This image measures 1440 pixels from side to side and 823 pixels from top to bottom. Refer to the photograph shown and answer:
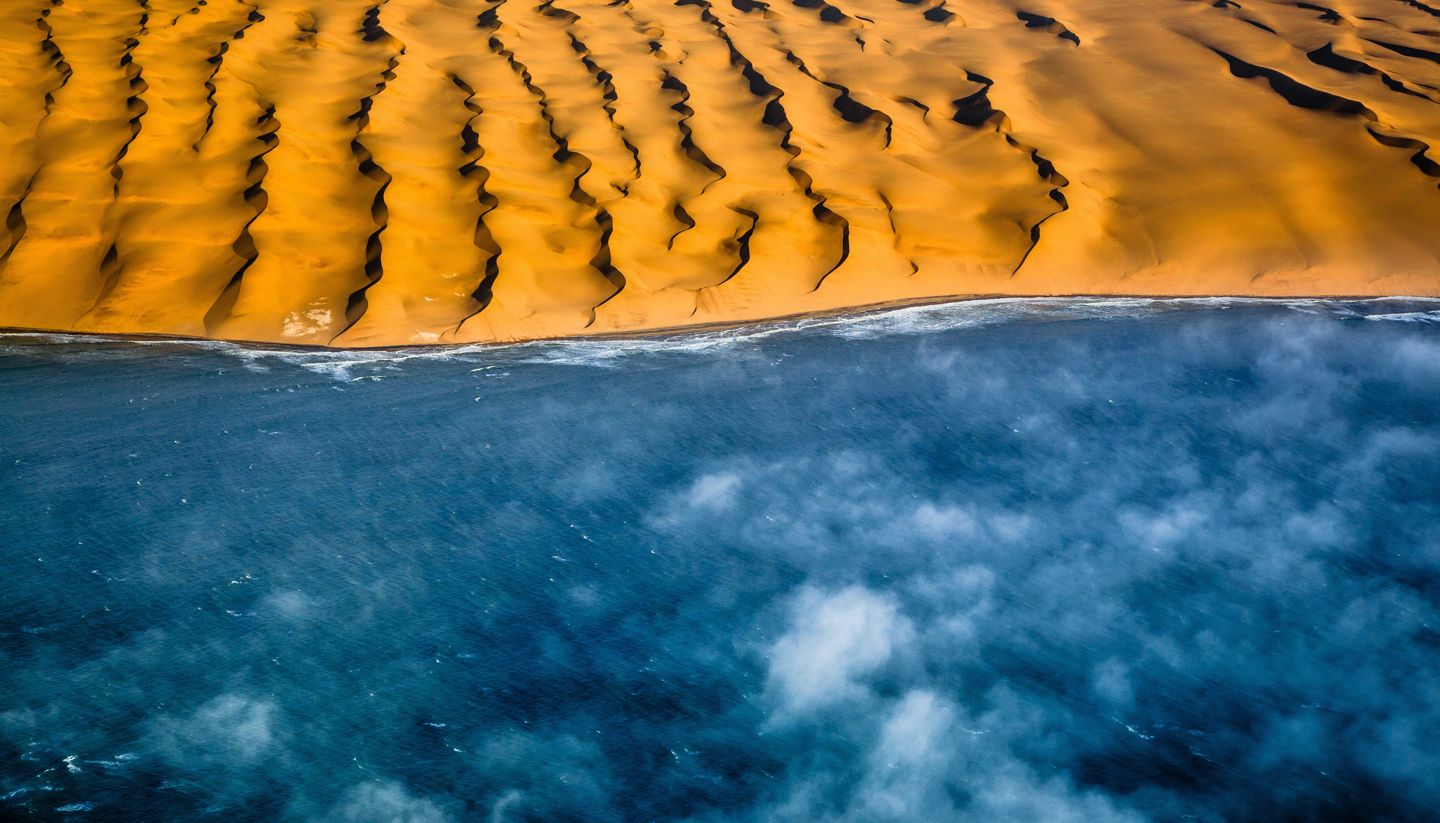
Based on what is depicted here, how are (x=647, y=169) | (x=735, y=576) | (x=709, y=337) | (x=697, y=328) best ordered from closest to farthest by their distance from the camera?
(x=735, y=576) < (x=709, y=337) < (x=697, y=328) < (x=647, y=169)

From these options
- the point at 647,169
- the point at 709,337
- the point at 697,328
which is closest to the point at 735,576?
the point at 709,337

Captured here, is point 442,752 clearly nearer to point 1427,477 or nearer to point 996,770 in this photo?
point 996,770

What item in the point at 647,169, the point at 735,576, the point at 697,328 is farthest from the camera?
the point at 647,169

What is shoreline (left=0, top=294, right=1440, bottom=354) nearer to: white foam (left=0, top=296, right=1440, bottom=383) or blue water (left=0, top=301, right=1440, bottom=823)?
white foam (left=0, top=296, right=1440, bottom=383)

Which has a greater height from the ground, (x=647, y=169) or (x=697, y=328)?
(x=647, y=169)

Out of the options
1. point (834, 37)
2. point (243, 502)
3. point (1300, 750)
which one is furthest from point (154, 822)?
point (834, 37)

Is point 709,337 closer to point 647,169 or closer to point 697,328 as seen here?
point 697,328

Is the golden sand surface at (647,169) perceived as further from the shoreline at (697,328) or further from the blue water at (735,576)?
the blue water at (735,576)
